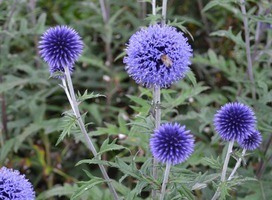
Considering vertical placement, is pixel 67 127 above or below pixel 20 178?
above

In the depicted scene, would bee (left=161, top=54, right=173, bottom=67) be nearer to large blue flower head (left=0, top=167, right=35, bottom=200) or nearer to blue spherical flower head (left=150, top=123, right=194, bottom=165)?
blue spherical flower head (left=150, top=123, right=194, bottom=165)

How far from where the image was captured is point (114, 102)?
486 cm

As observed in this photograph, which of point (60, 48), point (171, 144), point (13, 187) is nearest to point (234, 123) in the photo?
point (171, 144)

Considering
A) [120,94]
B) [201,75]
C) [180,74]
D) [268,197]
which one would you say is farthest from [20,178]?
[201,75]

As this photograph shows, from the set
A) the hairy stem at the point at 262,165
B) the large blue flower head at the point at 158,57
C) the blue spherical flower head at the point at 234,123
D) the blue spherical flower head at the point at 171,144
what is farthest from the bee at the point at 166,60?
the hairy stem at the point at 262,165

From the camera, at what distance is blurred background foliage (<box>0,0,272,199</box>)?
11.0 ft

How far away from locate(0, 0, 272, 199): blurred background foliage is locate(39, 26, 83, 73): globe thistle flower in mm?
523

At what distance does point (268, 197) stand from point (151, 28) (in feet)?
4.90

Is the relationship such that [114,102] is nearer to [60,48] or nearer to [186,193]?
[60,48]

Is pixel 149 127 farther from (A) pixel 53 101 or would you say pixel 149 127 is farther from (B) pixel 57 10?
(B) pixel 57 10

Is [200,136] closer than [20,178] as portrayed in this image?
No

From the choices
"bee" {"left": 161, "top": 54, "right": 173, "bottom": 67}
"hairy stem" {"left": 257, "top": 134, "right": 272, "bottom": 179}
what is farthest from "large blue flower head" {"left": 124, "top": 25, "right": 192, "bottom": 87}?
"hairy stem" {"left": 257, "top": 134, "right": 272, "bottom": 179}

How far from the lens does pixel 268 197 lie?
3.22 meters

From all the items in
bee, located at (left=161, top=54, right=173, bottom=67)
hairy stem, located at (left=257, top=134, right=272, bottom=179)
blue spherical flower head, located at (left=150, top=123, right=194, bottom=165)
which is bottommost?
hairy stem, located at (left=257, top=134, right=272, bottom=179)
